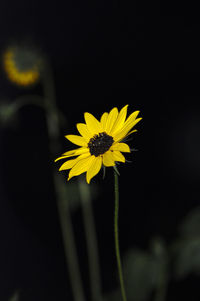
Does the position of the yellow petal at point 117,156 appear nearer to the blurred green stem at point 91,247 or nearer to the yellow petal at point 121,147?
the yellow petal at point 121,147

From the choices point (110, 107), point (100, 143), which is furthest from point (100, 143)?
point (110, 107)
